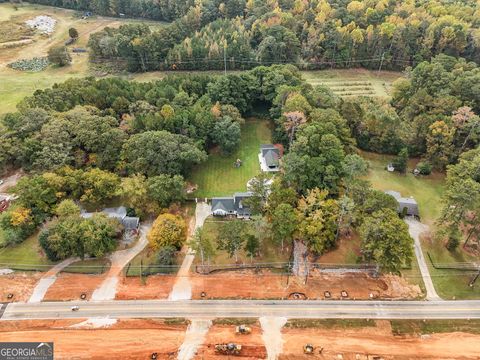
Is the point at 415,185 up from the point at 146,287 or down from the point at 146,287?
up

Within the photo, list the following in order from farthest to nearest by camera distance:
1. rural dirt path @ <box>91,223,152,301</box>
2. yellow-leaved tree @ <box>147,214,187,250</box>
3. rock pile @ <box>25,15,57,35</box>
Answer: rock pile @ <box>25,15,57,35</box>
yellow-leaved tree @ <box>147,214,187,250</box>
rural dirt path @ <box>91,223,152,301</box>

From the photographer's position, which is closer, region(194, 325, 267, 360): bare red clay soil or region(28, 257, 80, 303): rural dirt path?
region(194, 325, 267, 360): bare red clay soil

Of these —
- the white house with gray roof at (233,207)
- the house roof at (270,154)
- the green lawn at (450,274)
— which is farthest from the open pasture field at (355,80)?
the green lawn at (450,274)

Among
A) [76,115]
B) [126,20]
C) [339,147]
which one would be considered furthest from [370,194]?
[126,20]

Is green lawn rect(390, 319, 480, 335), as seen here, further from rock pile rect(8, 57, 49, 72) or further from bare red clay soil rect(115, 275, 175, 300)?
rock pile rect(8, 57, 49, 72)

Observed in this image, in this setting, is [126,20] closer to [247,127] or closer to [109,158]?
[247,127]

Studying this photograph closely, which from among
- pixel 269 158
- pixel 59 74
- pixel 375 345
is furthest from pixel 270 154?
pixel 59 74

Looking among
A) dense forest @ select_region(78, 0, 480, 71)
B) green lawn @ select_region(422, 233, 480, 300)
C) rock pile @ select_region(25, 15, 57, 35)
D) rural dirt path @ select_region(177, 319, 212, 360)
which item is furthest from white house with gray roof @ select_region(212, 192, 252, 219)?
rock pile @ select_region(25, 15, 57, 35)

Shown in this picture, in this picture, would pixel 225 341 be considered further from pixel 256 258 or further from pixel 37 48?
pixel 37 48
